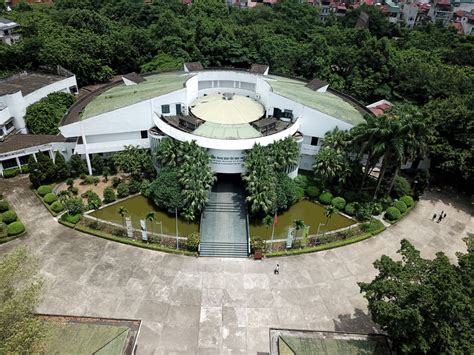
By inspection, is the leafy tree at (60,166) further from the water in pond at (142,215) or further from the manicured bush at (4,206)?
the water in pond at (142,215)

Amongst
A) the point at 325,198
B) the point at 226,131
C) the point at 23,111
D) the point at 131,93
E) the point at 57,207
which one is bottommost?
the point at 57,207

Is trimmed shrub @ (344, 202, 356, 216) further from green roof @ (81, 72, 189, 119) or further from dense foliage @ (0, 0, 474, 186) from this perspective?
green roof @ (81, 72, 189, 119)

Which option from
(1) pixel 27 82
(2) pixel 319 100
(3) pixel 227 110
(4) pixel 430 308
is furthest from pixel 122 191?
(4) pixel 430 308

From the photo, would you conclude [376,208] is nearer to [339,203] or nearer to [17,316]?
[339,203]

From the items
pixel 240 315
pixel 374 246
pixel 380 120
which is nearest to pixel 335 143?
pixel 380 120

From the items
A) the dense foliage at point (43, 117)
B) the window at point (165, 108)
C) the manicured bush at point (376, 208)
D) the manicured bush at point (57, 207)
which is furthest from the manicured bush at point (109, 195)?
the manicured bush at point (376, 208)

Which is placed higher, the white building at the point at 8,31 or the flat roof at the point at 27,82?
the white building at the point at 8,31

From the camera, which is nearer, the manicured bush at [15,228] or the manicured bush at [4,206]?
the manicured bush at [15,228]
